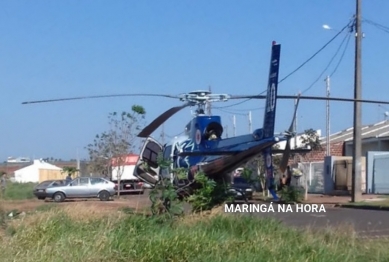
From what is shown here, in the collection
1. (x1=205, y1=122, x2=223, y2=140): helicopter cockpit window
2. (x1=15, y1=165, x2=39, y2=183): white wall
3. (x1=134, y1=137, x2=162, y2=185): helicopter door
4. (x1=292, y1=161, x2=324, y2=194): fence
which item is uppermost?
(x1=205, y1=122, x2=223, y2=140): helicopter cockpit window

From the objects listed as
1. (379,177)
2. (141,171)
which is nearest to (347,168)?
(379,177)

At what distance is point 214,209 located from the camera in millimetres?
13648

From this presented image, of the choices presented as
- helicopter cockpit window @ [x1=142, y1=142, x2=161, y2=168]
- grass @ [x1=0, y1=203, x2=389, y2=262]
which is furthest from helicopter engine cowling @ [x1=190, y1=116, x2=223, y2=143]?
grass @ [x1=0, y1=203, x2=389, y2=262]

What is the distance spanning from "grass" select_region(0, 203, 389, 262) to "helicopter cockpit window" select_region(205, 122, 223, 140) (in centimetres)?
755

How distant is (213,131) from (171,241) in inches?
406

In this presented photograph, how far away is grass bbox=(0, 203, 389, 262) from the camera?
30.7 feet

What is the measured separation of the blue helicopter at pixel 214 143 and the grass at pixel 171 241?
3705 millimetres

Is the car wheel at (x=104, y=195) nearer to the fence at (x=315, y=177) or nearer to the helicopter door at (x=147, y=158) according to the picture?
the fence at (x=315, y=177)

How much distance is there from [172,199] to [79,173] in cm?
5452

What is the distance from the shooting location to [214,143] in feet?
64.3

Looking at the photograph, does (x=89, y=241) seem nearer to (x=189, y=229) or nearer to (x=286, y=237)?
(x=189, y=229)

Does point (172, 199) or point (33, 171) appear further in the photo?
point (33, 171)

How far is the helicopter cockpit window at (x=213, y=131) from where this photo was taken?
19828mm

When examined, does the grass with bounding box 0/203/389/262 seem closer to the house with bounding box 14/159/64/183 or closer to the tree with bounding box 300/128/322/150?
the tree with bounding box 300/128/322/150
